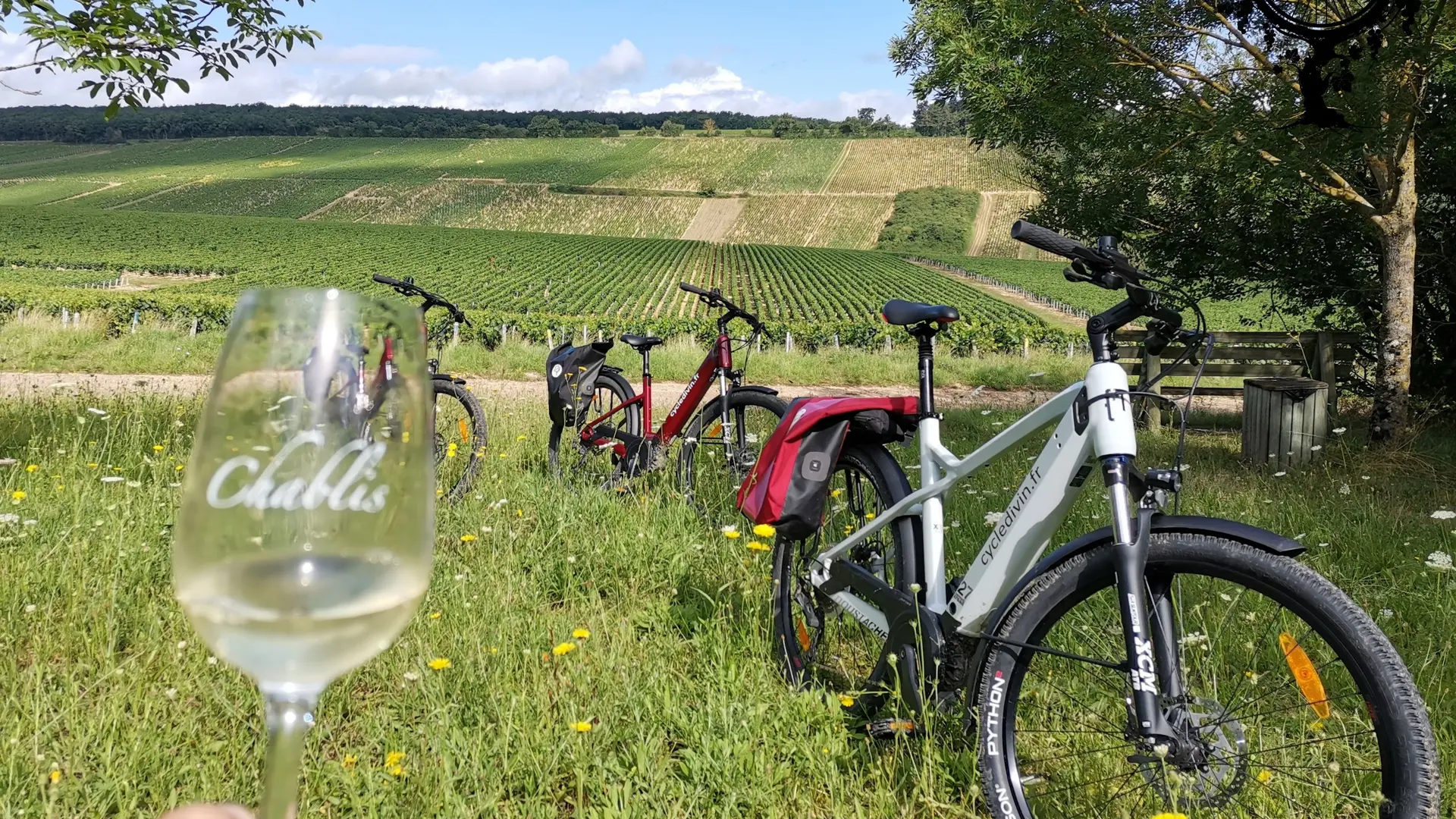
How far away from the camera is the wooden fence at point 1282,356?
9.19 metres

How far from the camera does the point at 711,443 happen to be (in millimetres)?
4965

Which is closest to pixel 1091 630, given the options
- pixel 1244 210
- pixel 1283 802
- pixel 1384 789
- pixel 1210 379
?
pixel 1283 802

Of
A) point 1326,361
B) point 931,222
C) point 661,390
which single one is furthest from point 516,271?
point 1326,361

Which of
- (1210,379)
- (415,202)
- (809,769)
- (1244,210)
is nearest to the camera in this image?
(809,769)

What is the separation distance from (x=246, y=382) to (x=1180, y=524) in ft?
5.93

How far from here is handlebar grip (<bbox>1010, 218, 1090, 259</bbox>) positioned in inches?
78.8

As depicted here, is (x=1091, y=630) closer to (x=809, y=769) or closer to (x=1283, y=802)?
(x=1283, y=802)

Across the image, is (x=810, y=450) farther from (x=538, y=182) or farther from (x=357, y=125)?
(x=357, y=125)

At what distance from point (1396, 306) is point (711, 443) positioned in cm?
590

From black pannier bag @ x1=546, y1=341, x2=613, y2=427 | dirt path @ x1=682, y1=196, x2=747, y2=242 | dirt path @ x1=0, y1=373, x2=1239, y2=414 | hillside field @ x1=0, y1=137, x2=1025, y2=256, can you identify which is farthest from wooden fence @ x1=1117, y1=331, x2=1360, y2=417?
dirt path @ x1=682, y1=196, x2=747, y2=242

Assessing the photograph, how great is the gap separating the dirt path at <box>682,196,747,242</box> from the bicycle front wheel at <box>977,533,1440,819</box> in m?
71.7

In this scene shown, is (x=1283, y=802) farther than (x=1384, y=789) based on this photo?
Yes

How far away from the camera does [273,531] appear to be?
2.21 ft

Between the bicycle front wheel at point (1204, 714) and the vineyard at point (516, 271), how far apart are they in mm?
23688
